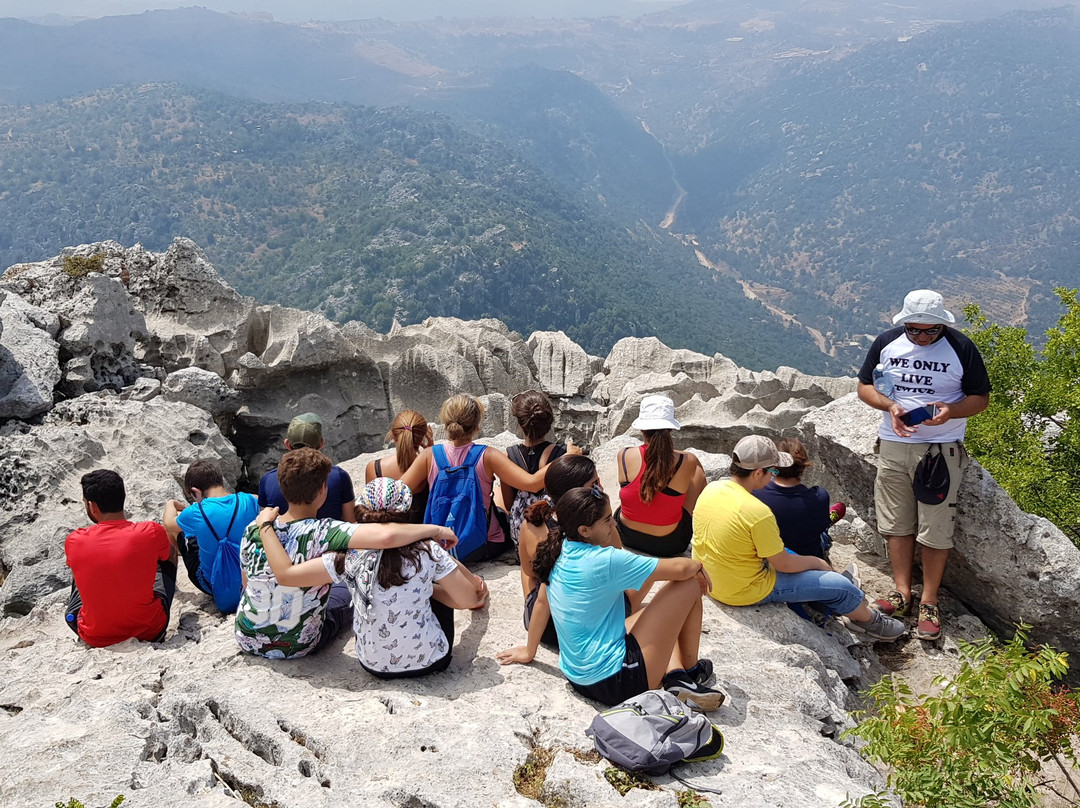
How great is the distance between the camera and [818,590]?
227 inches

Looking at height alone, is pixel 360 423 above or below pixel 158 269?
below

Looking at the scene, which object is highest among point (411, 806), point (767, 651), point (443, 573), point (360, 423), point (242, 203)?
point (443, 573)

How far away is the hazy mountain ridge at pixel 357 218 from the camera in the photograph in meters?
90.1

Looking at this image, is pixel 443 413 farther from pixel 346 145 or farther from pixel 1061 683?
pixel 346 145

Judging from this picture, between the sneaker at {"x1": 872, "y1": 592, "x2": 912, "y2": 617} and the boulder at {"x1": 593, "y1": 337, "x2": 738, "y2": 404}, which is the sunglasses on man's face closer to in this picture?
the sneaker at {"x1": 872, "y1": 592, "x2": 912, "y2": 617}

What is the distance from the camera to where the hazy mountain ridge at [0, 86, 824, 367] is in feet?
295

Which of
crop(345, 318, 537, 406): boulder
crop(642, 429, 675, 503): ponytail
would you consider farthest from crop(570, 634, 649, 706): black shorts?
crop(345, 318, 537, 406): boulder

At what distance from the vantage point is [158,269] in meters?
13.5

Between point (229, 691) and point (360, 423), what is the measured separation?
885 centimetres

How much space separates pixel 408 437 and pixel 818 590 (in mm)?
3401

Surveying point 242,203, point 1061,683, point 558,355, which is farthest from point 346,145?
point 1061,683

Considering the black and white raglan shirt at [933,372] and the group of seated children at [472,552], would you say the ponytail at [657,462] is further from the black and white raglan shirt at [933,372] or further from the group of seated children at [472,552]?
the black and white raglan shirt at [933,372]

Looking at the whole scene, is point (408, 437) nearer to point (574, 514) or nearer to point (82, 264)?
point (574, 514)

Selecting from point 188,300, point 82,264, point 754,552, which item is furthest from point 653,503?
point 82,264
